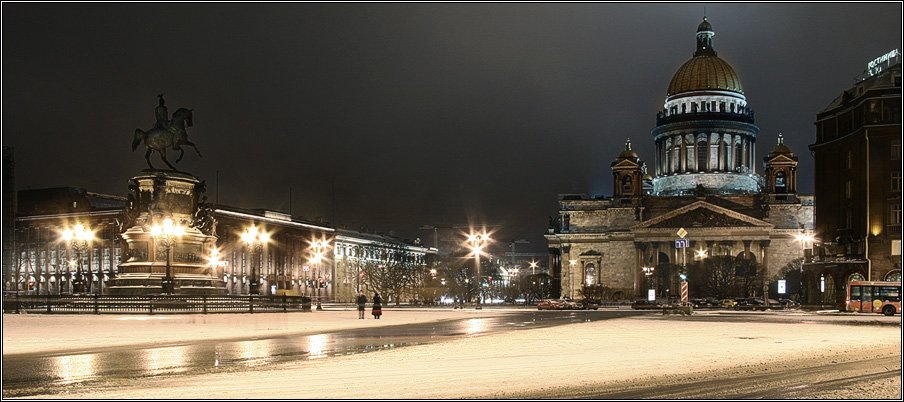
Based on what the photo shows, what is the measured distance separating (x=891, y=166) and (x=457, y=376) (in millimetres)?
78006

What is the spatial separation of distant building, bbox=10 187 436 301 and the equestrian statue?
243 feet

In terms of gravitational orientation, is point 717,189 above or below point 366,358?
above

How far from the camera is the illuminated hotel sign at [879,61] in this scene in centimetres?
9819

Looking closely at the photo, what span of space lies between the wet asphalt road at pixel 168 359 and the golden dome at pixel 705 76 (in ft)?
460

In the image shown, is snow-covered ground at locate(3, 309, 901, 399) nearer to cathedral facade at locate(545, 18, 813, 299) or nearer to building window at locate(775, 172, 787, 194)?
cathedral facade at locate(545, 18, 813, 299)

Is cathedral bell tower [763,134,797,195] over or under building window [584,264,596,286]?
over

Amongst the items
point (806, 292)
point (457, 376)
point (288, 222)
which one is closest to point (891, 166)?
point (806, 292)

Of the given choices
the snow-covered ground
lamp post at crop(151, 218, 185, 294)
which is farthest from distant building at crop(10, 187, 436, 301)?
the snow-covered ground

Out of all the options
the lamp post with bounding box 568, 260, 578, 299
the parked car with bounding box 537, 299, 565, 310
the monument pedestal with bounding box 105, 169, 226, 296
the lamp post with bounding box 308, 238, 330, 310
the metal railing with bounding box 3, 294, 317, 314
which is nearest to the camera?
the metal railing with bounding box 3, 294, 317, 314

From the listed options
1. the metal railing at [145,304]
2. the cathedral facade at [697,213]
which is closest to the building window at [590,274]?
the cathedral facade at [697,213]

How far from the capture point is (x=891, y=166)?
8919cm

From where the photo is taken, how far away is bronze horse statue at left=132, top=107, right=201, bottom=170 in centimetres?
5484

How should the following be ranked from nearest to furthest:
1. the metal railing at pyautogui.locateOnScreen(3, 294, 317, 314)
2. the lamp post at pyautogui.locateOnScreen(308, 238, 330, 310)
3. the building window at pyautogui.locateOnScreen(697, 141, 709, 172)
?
the metal railing at pyautogui.locateOnScreen(3, 294, 317, 314) → the lamp post at pyautogui.locateOnScreen(308, 238, 330, 310) → the building window at pyautogui.locateOnScreen(697, 141, 709, 172)

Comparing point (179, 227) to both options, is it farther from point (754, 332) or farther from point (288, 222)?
point (288, 222)
